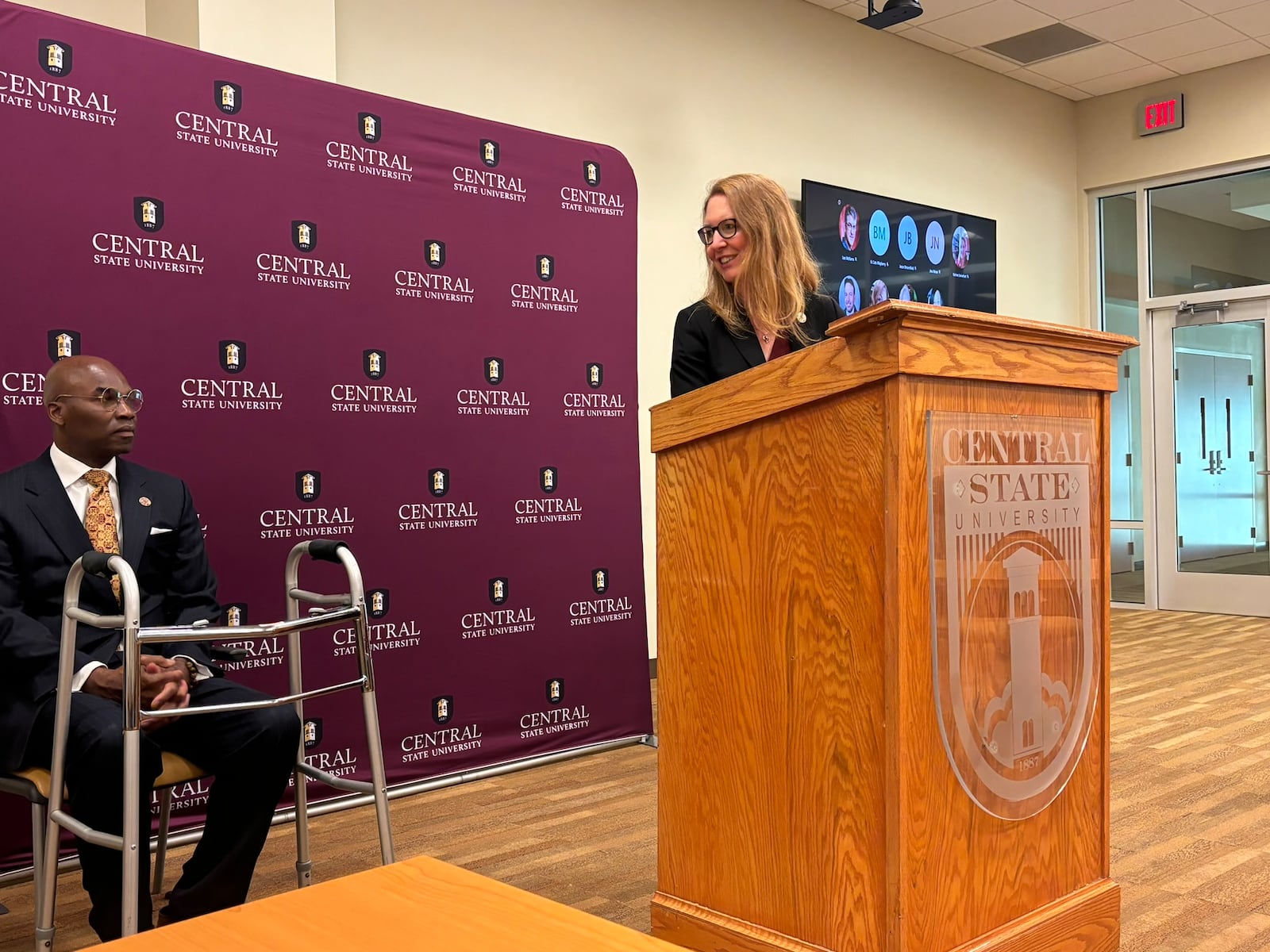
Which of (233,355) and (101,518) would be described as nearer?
(101,518)

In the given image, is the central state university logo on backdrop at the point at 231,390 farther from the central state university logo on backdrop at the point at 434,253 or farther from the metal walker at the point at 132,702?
the metal walker at the point at 132,702

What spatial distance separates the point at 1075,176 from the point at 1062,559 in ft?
25.2

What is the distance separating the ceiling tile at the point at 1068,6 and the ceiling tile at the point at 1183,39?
45 cm

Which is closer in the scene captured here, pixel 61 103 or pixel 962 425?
pixel 962 425

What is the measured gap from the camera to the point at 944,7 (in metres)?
6.86

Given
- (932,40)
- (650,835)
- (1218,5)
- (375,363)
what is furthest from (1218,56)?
(650,835)

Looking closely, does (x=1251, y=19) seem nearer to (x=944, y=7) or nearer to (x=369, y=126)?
(x=944, y=7)

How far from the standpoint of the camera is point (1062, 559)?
2033mm

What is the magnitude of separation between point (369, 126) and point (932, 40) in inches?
191

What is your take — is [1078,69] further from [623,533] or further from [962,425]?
[962,425]

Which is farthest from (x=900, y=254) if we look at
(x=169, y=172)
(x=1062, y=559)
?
(x=1062, y=559)

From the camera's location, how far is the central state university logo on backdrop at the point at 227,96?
3446 mm

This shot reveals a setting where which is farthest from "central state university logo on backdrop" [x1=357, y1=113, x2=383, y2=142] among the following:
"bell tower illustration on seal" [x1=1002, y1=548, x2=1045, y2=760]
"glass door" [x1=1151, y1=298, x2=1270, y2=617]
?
"glass door" [x1=1151, y1=298, x2=1270, y2=617]

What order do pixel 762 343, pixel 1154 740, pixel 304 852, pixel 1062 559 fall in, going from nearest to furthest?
pixel 1062 559
pixel 762 343
pixel 304 852
pixel 1154 740
